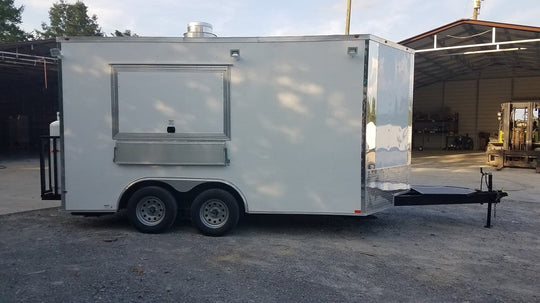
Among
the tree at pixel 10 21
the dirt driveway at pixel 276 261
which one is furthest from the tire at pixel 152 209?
the tree at pixel 10 21

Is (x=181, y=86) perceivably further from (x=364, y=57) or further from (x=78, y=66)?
(x=364, y=57)

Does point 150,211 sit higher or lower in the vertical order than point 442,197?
lower

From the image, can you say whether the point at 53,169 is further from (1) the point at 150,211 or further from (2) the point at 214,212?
(2) the point at 214,212

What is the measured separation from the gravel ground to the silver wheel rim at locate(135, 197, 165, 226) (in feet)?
0.90

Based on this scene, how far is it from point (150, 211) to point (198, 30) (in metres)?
2.93

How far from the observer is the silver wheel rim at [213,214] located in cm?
625

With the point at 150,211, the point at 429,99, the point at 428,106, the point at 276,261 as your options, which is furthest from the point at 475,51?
the point at 150,211

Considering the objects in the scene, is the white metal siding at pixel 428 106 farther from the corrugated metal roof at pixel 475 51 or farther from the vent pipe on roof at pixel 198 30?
the vent pipe on roof at pixel 198 30

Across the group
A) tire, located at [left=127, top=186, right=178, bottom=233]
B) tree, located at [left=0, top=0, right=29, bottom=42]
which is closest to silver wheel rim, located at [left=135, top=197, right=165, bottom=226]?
tire, located at [left=127, top=186, right=178, bottom=233]

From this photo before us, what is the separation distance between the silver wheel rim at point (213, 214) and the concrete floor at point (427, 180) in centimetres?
442

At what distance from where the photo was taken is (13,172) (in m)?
15.0

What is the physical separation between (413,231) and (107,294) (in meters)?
4.85

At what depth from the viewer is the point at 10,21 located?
40.1 meters

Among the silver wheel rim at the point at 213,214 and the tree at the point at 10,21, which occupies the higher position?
the tree at the point at 10,21
